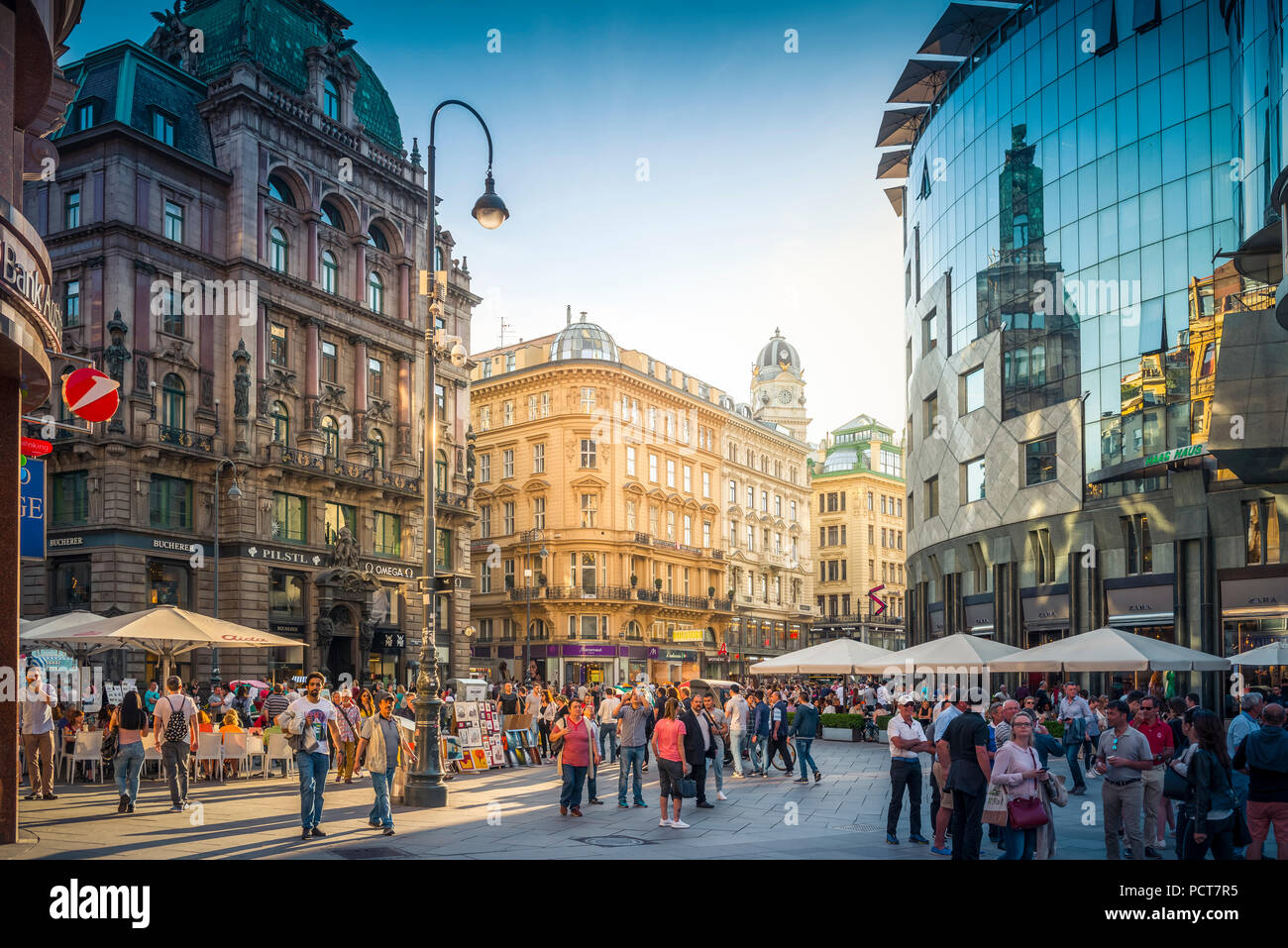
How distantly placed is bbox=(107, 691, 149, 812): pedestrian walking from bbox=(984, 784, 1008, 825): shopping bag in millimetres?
12210

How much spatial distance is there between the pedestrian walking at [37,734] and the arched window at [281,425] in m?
27.5

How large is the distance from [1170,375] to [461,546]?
34211 millimetres

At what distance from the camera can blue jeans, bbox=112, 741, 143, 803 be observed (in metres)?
17.2

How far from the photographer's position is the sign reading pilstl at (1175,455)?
3447cm

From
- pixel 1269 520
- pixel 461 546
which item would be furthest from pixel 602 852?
pixel 461 546

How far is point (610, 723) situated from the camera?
2355 cm

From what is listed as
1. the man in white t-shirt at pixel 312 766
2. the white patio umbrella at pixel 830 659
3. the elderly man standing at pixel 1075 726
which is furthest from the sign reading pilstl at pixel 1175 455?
the man in white t-shirt at pixel 312 766

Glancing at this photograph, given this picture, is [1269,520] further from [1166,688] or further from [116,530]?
[116,530]

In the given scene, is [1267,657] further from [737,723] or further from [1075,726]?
[737,723]

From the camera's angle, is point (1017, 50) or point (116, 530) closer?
point (116, 530)

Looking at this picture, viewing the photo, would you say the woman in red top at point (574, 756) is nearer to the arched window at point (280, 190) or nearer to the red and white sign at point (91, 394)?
the red and white sign at point (91, 394)

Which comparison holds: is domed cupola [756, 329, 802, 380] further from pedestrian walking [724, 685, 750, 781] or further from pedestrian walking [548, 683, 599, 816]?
pedestrian walking [548, 683, 599, 816]

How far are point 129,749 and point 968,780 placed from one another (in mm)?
12413

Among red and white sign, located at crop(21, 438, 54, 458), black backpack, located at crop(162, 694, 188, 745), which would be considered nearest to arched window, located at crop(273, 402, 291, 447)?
black backpack, located at crop(162, 694, 188, 745)
